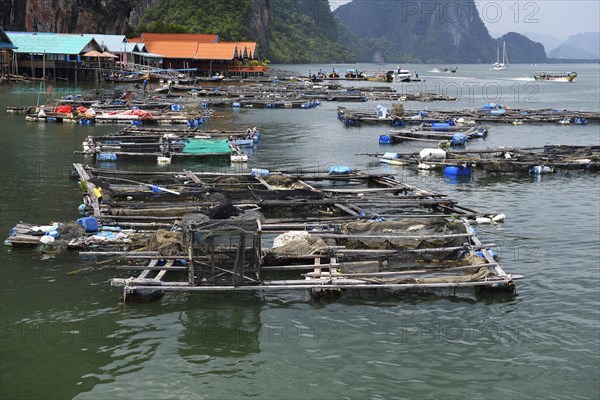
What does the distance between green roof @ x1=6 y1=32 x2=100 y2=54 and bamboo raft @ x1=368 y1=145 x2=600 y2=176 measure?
54548mm

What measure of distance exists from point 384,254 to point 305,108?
48.7 meters

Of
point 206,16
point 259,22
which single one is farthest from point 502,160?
point 259,22

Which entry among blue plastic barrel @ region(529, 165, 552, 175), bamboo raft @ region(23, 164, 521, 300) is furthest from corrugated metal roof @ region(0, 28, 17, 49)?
blue plastic barrel @ region(529, 165, 552, 175)

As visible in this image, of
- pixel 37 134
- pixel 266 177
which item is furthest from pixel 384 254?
pixel 37 134

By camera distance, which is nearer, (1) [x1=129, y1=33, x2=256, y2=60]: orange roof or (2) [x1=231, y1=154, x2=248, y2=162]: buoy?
(2) [x1=231, y1=154, x2=248, y2=162]: buoy

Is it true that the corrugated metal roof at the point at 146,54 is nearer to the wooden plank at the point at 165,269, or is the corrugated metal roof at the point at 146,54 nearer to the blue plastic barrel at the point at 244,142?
the blue plastic barrel at the point at 244,142

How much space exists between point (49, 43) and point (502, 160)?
2446 inches

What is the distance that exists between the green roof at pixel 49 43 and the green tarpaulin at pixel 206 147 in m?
50.2

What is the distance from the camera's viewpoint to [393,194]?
2219 centimetres

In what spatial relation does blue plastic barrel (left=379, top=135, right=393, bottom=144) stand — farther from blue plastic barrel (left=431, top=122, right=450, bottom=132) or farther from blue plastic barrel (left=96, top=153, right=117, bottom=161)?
blue plastic barrel (left=96, top=153, right=117, bottom=161)

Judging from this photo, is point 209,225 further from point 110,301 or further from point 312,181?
point 312,181

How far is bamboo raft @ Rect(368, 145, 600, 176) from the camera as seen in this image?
29.2 m

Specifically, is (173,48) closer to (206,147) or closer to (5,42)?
(5,42)

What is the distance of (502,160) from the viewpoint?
29.4 m
